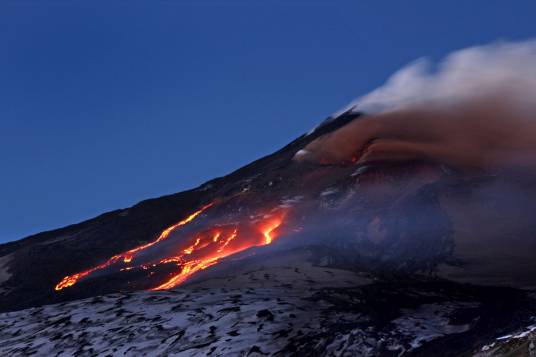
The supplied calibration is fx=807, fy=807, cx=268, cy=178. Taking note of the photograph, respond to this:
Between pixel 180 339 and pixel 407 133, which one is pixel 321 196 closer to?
pixel 407 133

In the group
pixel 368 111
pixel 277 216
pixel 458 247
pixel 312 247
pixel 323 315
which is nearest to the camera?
pixel 323 315

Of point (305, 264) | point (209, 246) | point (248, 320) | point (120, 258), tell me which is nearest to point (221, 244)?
point (209, 246)

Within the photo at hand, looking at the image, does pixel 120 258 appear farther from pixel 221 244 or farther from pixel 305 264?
pixel 305 264

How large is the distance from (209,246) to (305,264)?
8696 mm

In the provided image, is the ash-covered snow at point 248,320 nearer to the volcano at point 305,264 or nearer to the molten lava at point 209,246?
the volcano at point 305,264

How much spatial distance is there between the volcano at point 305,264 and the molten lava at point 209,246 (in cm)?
11

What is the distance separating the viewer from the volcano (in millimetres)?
23781

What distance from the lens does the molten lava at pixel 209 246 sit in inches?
1522

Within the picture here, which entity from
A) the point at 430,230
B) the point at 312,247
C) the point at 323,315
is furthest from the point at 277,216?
the point at 323,315

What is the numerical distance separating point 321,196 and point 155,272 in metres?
9.63

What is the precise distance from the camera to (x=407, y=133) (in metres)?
50.0

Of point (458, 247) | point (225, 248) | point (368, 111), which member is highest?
point (368, 111)

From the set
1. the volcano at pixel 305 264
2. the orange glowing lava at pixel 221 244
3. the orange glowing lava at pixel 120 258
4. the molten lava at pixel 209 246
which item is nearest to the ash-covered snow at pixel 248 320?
the volcano at pixel 305 264

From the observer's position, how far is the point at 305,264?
33344 mm
